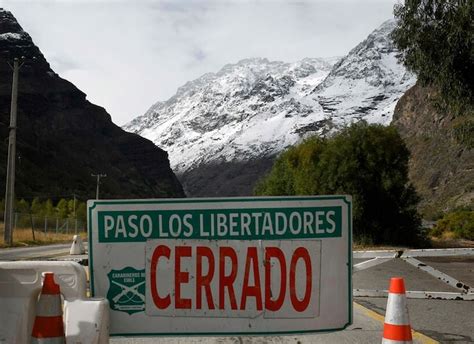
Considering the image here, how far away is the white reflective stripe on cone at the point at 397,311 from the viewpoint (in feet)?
15.0

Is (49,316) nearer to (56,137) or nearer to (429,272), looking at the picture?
(429,272)

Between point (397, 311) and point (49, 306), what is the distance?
8.11 ft

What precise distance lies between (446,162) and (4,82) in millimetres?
85569

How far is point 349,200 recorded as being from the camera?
16.2 feet

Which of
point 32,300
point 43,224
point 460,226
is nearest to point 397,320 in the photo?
point 32,300

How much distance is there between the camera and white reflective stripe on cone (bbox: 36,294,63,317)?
14.5 ft

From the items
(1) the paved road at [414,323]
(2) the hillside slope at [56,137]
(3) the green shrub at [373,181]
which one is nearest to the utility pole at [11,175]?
(3) the green shrub at [373,181]

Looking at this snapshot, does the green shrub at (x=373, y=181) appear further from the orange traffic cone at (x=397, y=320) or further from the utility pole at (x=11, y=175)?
the orange traffic cone at (x=397, y=320)

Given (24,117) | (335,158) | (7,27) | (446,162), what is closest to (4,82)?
(24,117)

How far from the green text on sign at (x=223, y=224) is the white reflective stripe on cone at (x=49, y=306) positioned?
64cm

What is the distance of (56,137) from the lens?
5030 inches

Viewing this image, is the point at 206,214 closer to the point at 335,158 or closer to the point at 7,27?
the point at 335,158

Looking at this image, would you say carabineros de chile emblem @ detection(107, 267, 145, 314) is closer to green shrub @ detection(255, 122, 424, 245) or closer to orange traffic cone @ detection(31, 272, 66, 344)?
orange traffic cone @ detection(31, 272, 66, 344)

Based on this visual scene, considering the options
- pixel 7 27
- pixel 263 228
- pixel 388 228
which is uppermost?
pixel 7 27
